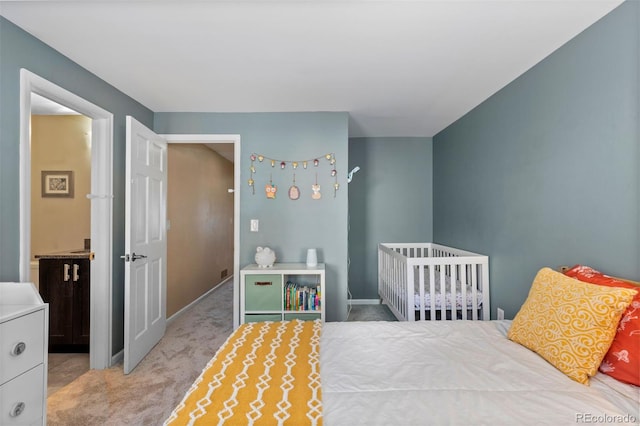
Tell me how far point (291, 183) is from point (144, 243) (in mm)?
1451

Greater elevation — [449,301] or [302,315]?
[449,301]

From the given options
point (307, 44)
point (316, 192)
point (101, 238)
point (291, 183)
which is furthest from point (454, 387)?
point (101, 238)

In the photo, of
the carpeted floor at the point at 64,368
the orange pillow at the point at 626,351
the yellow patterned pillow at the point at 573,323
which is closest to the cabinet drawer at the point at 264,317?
the carpeted floor at the point at 64,368

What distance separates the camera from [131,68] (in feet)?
6.88

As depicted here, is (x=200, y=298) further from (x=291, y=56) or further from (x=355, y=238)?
(x=291, y=56)

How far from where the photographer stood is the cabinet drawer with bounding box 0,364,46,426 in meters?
1.24

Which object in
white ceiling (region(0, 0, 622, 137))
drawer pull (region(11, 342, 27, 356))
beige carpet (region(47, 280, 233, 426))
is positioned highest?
white ceiling (region(0, 0, 622, 137))

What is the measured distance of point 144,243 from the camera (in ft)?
8.27

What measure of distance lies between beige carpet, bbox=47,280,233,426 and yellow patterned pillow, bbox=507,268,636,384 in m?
2.16

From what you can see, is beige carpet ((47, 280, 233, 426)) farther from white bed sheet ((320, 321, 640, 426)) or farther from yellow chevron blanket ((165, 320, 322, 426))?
white bed sheet ((320, 321, 640, 426))

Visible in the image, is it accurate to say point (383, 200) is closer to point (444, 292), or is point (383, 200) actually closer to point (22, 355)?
point (444, 292)

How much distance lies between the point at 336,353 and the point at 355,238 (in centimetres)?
270

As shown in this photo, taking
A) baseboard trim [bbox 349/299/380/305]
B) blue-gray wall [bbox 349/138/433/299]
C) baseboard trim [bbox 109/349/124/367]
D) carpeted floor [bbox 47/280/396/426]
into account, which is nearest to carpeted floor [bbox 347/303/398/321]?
baseboard trim [bbox 349/299/380/305]

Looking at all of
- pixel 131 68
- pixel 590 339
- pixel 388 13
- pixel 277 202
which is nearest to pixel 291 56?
pixel 388 13
